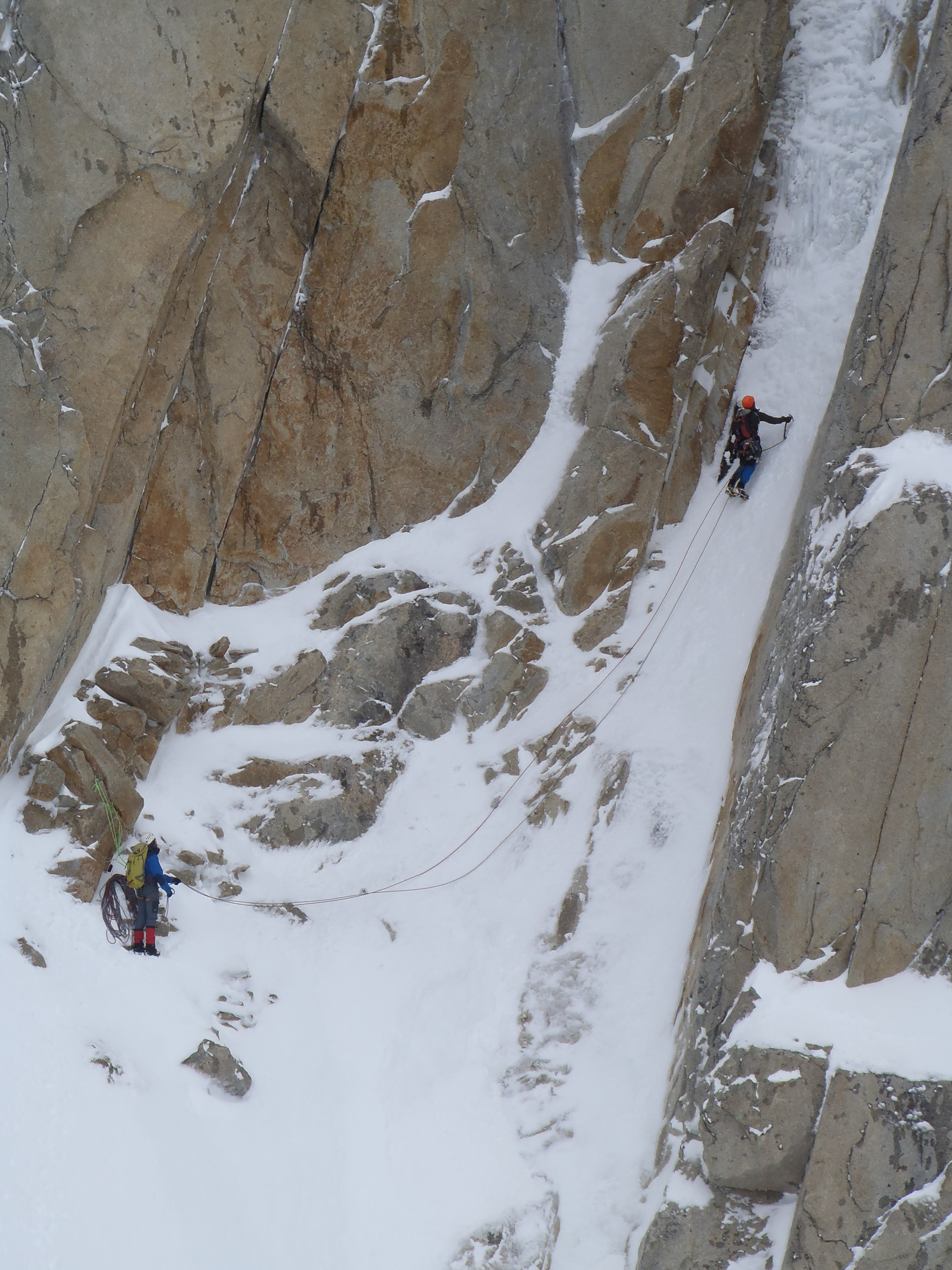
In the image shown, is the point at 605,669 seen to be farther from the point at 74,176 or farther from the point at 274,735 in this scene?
the point at 74,176

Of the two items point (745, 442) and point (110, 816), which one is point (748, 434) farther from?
point (110, 816)

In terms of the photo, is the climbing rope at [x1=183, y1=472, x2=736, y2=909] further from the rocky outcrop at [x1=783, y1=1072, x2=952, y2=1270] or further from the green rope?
the rocky outcrop at [x1=783, y1=1072, x2=952, y2=1270]

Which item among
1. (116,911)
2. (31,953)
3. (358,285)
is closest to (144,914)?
(116,911)

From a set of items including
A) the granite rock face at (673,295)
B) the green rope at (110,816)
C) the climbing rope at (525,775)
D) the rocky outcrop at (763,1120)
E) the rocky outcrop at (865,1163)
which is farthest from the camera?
the granite rock face at (673,295)

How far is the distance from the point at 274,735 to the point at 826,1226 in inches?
256

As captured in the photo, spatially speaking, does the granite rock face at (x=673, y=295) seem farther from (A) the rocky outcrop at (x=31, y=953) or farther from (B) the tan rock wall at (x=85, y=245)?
(A) the rocky outcrop at (x=31, y=953)

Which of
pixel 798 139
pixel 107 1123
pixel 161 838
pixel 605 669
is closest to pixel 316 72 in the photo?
pixel 798 139

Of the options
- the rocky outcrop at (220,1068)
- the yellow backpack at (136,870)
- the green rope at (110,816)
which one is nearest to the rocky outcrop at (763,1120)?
the rocky outcrop at (220,1068)

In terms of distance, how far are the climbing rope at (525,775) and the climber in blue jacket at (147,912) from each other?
72 centimetres

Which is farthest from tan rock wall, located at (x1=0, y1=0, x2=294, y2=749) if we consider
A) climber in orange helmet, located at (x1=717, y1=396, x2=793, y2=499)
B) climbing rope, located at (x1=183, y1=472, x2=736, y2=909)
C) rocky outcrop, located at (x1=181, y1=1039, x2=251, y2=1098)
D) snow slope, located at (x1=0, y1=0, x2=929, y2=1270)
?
climber in orange helmet, located at (x1=717, y1=396, x2=793, y2=499)

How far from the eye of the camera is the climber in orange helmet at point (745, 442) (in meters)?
10.8

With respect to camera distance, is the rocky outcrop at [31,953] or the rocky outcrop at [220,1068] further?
the rocky outcrop at [31,953]

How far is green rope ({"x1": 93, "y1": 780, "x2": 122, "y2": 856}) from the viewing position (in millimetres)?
9695

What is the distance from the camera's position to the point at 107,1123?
7.64m
